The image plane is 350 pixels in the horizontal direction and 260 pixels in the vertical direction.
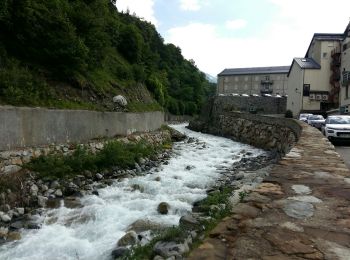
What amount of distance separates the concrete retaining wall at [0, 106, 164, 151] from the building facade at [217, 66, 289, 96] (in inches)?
3527

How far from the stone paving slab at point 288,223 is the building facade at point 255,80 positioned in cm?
9939

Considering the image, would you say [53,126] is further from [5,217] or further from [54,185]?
[5,217]

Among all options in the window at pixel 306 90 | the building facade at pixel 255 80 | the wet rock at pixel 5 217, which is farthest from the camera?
the building facade at pixel 255 80

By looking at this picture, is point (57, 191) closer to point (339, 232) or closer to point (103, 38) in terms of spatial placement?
point (339, 232)

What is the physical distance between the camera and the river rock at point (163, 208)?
9.20 meters

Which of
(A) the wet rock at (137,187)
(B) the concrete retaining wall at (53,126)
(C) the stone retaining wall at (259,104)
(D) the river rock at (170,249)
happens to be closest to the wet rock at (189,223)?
(D) the river rock at (170,249)

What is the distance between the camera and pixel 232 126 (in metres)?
41.0

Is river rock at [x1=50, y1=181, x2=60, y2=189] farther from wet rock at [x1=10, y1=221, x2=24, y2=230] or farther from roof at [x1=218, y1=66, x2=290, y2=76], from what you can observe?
roof at [x1=218, y1=66, x2=290, y2=76]

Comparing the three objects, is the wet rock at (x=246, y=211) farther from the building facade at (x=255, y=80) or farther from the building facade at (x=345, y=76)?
the building facade at (x=255, y=80)

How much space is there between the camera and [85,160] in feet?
42.4

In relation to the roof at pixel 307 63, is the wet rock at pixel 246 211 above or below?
below

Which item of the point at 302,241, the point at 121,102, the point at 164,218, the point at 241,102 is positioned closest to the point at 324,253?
the point at 302,241

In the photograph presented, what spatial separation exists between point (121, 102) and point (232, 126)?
2283 cm

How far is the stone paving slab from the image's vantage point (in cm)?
355
